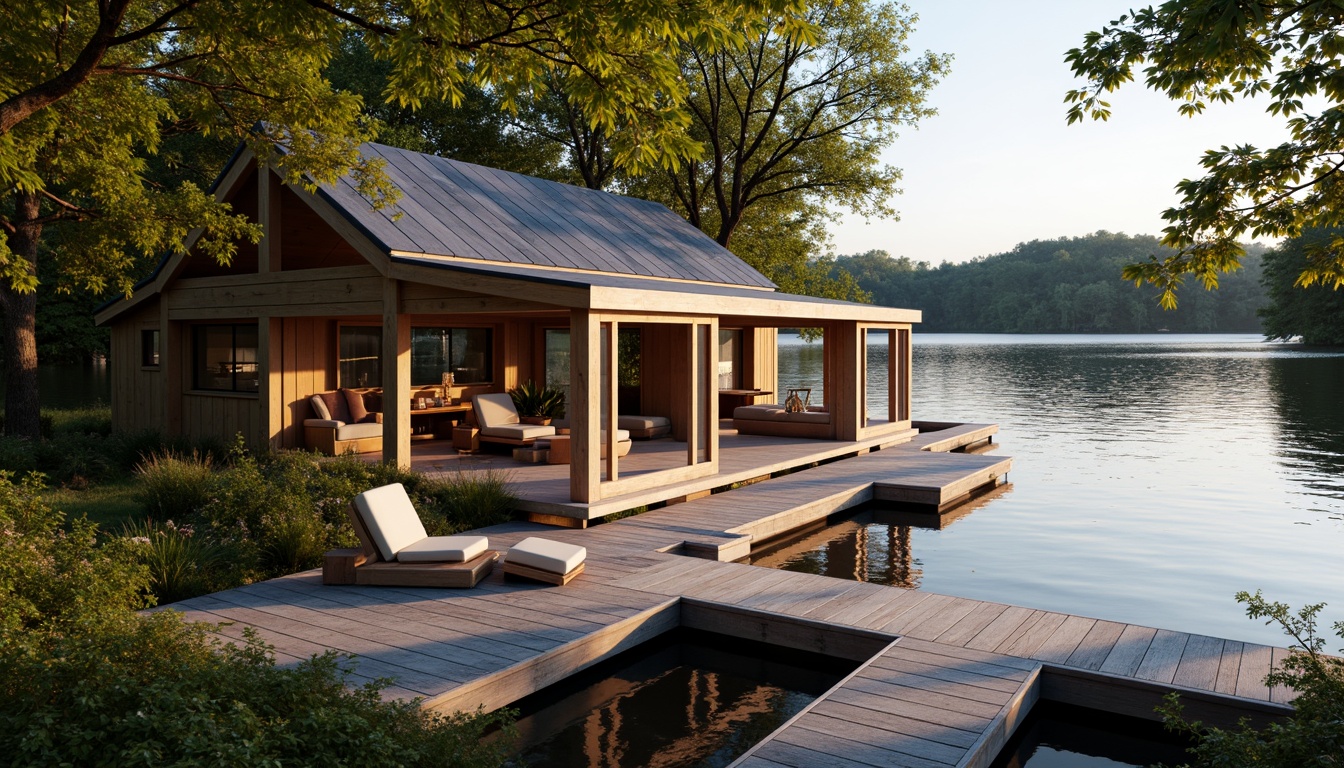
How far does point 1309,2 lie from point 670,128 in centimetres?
416

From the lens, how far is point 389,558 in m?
7.81

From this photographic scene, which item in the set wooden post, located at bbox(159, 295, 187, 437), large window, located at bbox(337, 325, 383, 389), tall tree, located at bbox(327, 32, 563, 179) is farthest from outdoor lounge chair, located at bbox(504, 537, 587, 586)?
tall tree, located at bbox(327, 32, 563, 179)

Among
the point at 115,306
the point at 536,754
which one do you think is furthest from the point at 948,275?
the point at 536,754

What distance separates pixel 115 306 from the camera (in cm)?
1595

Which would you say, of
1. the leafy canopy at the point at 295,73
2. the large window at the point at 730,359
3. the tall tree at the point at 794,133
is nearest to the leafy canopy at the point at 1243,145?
the leafy canopy at the point at 295,73

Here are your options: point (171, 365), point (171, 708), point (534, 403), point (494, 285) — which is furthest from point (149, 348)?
point (171, 708)

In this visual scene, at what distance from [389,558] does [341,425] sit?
6.31m

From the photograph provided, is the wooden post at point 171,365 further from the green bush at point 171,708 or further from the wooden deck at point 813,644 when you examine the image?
the green bush at point 171,708

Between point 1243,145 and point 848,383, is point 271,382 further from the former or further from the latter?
point 1243,145

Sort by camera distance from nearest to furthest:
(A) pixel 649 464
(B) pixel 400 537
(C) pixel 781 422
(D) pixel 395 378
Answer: (B) pixel 400 537, (D) pixel 395 378, (A) pixel 649 464, (C) pixel 781 422

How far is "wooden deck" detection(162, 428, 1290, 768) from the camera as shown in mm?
5234

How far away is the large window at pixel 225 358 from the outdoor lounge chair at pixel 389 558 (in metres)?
7.86

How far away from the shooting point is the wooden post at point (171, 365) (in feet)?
49.9

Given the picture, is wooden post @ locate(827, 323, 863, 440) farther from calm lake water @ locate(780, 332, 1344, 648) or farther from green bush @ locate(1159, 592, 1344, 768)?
green bush @ locate(1159, 592, 1344, 768)
